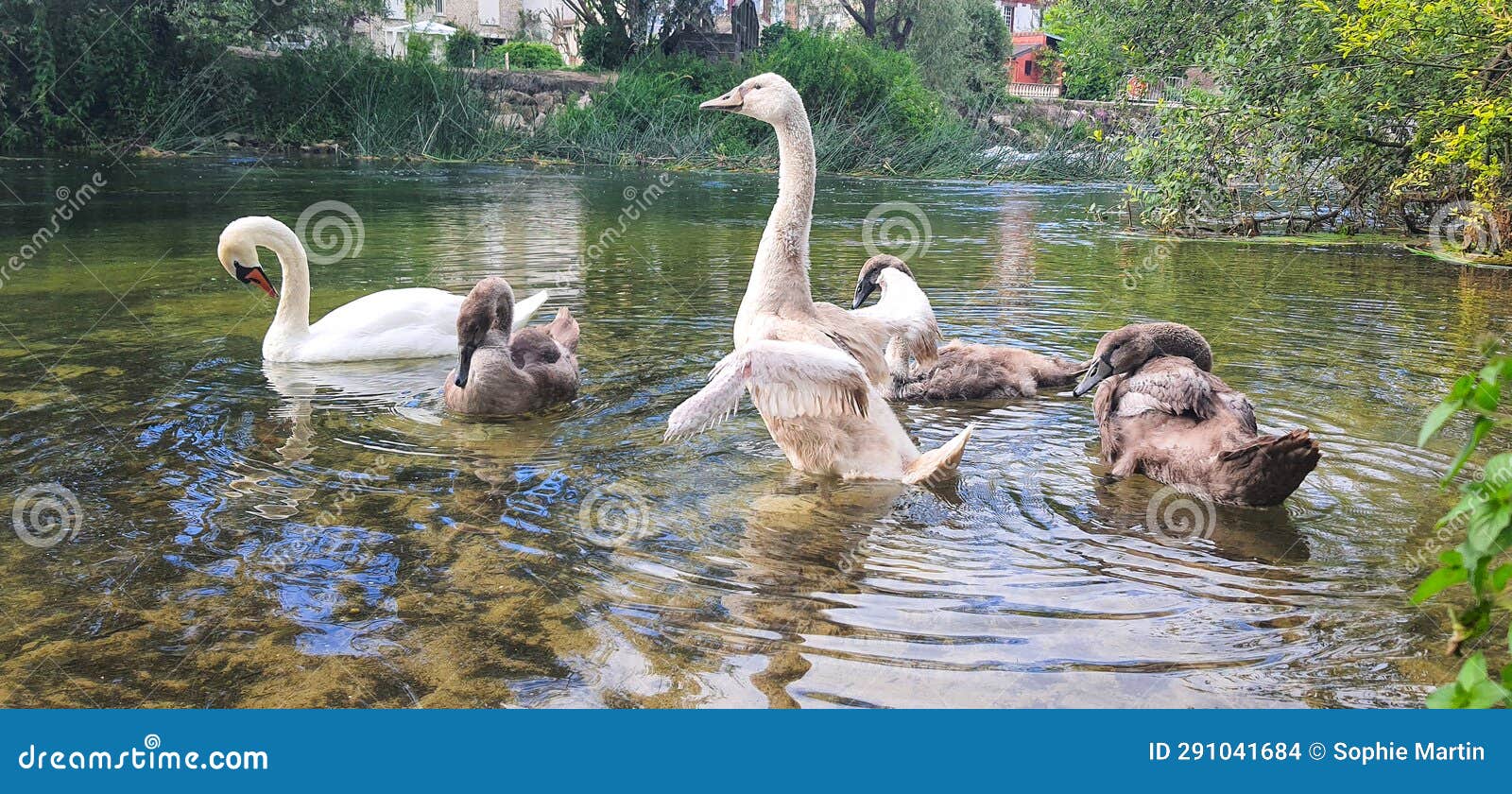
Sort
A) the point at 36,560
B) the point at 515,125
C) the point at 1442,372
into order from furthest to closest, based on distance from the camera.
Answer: the point at 515,125 → the point at 1442,372 → the point at 36,560

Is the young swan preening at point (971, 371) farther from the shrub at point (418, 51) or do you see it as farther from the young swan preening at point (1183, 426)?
the shrub at point (418, 51)

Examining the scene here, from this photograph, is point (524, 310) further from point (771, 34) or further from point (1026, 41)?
point (1026, 41)

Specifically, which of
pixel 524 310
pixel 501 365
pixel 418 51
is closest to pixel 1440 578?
pixel 501 365

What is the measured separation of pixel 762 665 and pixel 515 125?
96.0 feet

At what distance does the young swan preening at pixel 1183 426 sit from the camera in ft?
15.9

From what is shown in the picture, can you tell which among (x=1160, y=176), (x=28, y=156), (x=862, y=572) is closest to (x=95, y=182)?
(x=28, y=156)

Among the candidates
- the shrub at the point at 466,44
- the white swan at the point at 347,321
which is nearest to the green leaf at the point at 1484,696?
the white swan at the point at 347,321

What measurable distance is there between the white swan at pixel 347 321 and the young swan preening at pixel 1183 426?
4.10 m

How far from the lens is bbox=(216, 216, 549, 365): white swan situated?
7.80 metres

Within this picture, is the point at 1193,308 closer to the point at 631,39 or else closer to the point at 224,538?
the point at 224,538

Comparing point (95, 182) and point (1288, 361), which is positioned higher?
point (95, 182)

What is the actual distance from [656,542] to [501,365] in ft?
7.90

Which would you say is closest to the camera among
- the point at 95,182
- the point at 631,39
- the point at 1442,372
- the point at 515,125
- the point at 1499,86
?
the point at 1442,372

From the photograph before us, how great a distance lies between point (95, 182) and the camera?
Answer: 20016 millimetres
